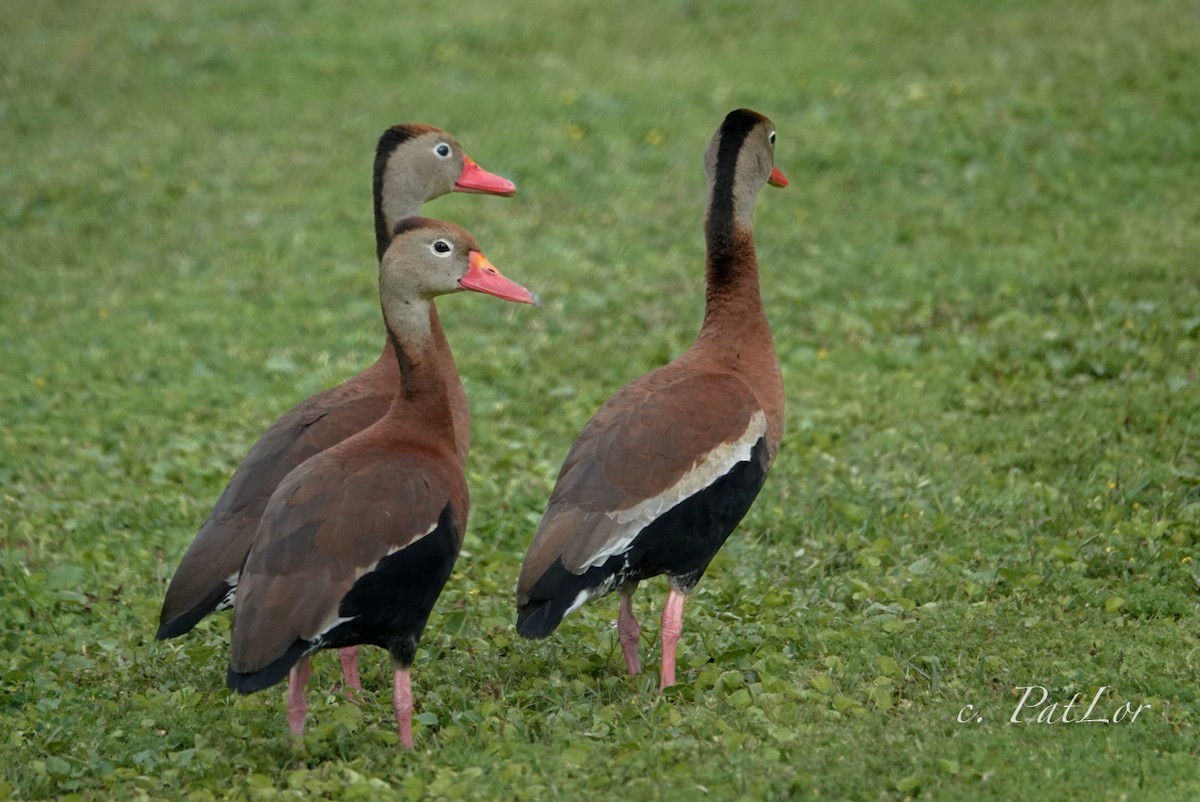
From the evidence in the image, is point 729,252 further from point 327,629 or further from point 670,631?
point 327,629

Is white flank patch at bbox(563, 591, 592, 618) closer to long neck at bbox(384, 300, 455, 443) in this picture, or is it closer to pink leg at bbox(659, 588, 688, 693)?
pink leg at bbox(659, 588, 688, 693)

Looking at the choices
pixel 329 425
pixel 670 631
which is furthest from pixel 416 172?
pixel 670 631

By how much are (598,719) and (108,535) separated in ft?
10.8

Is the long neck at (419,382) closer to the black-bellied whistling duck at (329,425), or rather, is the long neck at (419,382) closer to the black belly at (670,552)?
the black-bellied whistling duck at (329,425)

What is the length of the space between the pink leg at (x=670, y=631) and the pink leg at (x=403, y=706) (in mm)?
886

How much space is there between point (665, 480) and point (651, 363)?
3.87m

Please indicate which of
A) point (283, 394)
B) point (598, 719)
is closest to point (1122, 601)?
point (598, 719)

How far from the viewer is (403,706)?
5.07 m

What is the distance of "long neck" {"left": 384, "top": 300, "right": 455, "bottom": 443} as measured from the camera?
5.54 m

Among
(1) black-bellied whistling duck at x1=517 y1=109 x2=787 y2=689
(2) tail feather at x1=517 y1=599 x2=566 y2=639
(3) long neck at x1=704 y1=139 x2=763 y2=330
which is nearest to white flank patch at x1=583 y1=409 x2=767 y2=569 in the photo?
(1) black-bellied whistling duck at x1=517 y1=109 x2=787 y2=689

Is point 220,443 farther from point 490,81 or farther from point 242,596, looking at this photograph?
point 490,81

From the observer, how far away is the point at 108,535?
7301 mm
